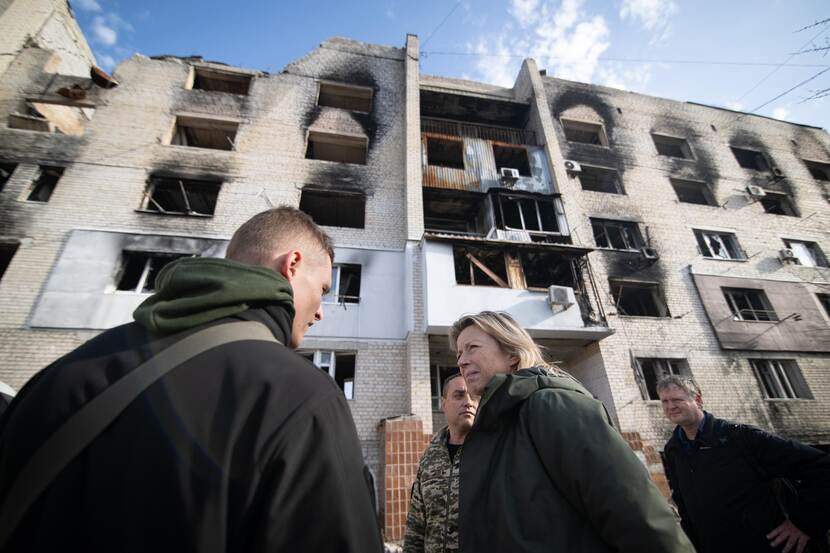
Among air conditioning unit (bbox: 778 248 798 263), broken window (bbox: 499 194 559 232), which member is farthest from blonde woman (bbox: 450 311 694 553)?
air conditioning unit (bbox: 778 248 798 263)

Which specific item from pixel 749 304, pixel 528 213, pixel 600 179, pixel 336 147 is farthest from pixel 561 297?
pixel 336 147

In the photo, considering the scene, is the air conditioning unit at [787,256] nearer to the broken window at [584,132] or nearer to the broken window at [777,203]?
the broken window at [777,203]

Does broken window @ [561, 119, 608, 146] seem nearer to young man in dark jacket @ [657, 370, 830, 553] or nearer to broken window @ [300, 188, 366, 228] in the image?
broken window @ [300, 188, 366, 228]

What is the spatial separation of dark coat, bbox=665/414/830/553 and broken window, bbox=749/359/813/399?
9763 millimetres

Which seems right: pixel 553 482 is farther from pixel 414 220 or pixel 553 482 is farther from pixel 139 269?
pixel 139 269

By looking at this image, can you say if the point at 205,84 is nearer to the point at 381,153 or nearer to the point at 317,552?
the point at 381,153

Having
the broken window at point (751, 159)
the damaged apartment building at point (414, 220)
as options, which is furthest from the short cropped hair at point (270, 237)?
the broken window at point (751, 159)

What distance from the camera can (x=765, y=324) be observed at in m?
10.4

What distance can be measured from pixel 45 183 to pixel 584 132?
19.8m

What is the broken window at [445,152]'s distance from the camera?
12.9 m

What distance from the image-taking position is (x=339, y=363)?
28.2 ft

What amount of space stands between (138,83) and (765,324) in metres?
22.4

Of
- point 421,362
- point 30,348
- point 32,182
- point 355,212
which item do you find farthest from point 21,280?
point 421,362

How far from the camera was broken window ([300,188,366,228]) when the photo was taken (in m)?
10.7
